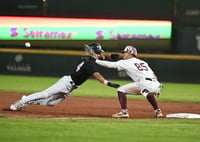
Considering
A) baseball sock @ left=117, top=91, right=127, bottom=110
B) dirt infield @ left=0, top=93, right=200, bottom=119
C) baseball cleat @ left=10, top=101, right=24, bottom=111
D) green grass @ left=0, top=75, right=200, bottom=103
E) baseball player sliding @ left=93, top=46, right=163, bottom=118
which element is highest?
baseball player sliding @ left=93, top=46, right=163, bottom=118

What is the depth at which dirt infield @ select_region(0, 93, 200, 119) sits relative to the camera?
12.0 metres

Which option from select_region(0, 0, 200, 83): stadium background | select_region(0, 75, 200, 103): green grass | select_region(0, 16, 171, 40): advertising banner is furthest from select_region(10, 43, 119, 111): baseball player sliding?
select_region(0, 16, 171, 40): advertising banner

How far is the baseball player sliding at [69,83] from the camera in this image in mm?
11492

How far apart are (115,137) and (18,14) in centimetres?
1265

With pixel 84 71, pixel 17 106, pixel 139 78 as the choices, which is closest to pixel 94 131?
pixel 84 71

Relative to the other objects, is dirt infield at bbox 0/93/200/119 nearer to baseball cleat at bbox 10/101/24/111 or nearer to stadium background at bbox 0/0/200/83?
baseball cleat at bbox 10/101/24/111

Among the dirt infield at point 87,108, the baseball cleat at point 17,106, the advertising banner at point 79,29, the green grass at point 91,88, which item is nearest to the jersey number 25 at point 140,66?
the dirt infield at point 87,108

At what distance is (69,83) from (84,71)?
0.43 metres

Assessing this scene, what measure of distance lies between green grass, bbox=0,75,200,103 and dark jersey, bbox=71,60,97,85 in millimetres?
5156

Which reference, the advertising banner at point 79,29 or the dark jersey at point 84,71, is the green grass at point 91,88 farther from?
the dark jersey at point 84,71

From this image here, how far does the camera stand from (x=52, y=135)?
8602 mm

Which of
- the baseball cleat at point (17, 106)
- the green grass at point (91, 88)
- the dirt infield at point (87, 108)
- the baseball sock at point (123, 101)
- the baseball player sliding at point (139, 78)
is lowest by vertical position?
the green grass at point (91, 88)

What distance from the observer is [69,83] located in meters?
11.8

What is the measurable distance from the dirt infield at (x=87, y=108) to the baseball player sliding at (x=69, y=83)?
10.1 inches
